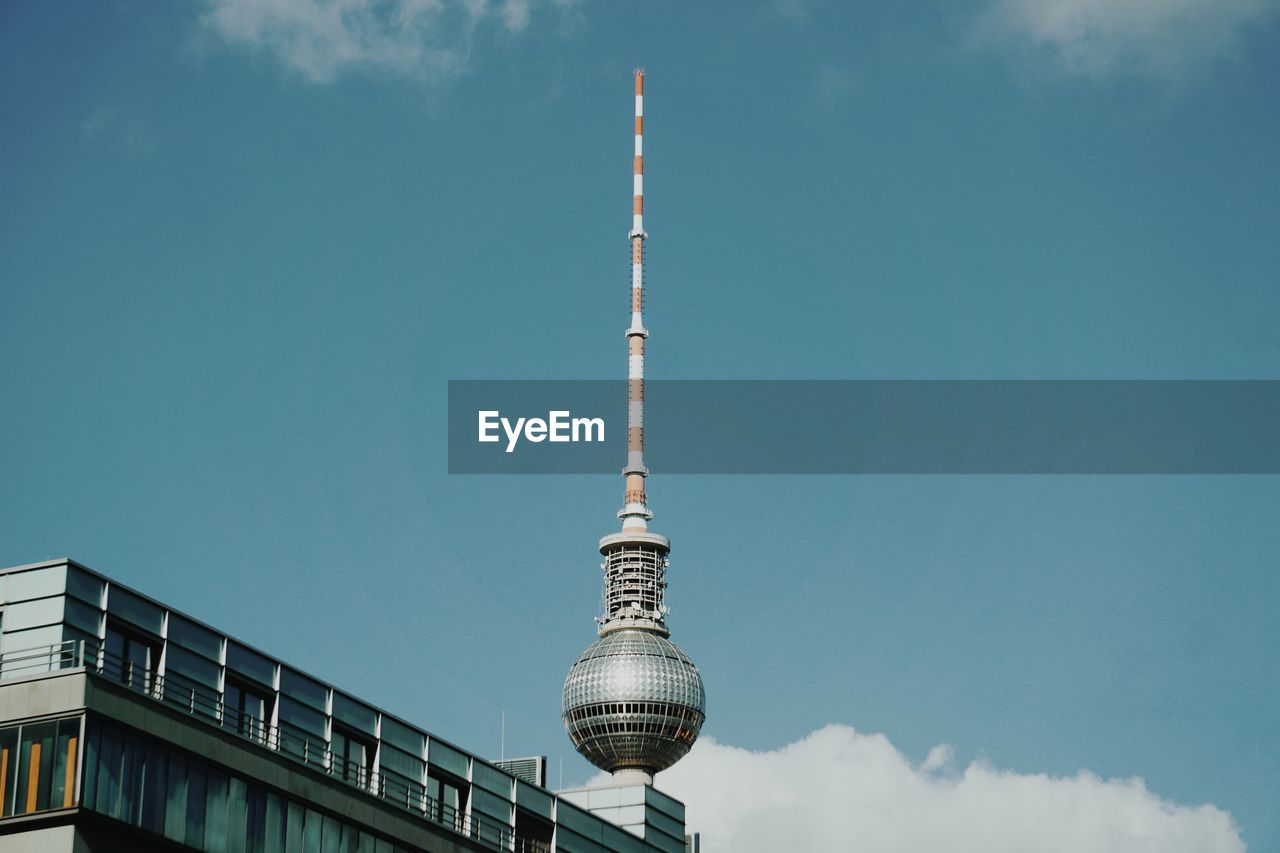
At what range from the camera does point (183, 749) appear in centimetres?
Result: 6838

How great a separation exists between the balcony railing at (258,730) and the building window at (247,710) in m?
0.03

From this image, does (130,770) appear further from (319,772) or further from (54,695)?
(319,772)

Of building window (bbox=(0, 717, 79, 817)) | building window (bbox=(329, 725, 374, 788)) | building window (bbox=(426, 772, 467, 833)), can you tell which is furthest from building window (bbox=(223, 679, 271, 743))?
building window (bbox=(426, 772, 467, 833))

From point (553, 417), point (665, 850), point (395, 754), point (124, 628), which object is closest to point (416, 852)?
point (395, 754)

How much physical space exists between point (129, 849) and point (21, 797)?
349cm

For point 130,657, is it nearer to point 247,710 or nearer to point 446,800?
point 247,710

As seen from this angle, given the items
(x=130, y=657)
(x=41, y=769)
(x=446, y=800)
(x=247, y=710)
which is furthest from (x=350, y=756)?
(x=41, y=769)

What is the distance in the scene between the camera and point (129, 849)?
65.8m

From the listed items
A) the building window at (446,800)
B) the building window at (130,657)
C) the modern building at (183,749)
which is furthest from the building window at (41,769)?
the building window at (446,800)

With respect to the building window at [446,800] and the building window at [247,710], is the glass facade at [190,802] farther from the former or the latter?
the building window at [446,800]

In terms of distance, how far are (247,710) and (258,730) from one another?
0.78 m

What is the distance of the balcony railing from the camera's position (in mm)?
67062

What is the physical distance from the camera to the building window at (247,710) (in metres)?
73.6

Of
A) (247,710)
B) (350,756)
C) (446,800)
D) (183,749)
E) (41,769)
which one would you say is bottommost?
(41,769)
